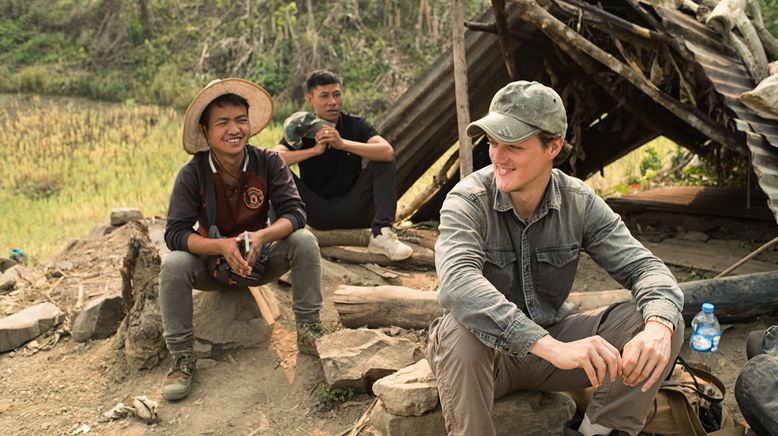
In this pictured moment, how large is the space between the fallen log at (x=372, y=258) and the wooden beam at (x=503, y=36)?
156 cm

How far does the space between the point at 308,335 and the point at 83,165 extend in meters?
9.35

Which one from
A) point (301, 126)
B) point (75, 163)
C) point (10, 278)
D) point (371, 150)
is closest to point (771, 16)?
point (371, 150)

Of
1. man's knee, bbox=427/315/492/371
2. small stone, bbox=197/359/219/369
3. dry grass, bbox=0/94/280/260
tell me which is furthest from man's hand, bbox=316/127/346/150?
dry grass, bbox=0/94/280/260

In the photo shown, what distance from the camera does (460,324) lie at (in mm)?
2547

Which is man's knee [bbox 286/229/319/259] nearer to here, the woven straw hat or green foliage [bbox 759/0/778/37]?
the woven straw hat

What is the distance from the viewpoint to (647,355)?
2.41m

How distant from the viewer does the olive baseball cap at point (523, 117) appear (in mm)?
2553

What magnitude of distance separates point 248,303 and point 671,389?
2.46m

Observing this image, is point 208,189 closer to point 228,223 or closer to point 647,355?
point 228,223

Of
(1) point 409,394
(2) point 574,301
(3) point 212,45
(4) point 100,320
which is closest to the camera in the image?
(1) point 409,394

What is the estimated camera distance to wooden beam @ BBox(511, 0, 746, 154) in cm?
465

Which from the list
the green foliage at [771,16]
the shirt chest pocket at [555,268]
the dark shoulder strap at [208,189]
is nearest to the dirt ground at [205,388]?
the dark shoulder strap at [208,189]

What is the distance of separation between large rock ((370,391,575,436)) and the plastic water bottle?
1.29 meters

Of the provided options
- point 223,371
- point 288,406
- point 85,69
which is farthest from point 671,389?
point 85,69
